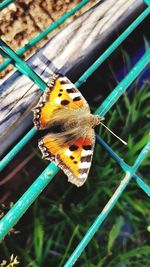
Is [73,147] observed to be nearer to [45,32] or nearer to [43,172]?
[43,172]

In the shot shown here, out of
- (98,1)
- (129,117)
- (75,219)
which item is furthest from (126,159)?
(98,1)

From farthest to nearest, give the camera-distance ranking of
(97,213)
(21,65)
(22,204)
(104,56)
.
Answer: (97,213) < (104,56) < (21,65) < (22,204)

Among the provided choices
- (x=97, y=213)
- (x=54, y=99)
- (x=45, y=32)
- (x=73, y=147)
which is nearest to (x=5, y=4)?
(x=45, y=32)

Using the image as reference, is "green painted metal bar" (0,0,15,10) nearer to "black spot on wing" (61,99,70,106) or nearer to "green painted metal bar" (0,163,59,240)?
"black spot on wing" (61,99,70,106)

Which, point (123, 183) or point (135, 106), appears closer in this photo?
point (123, 183)

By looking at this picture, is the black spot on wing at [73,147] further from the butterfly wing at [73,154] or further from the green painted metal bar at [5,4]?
the green painted metal bar at [5,4]

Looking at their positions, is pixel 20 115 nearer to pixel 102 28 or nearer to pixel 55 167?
pixel 55 167

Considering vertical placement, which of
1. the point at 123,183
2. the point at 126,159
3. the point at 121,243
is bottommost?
the point at 121,243
